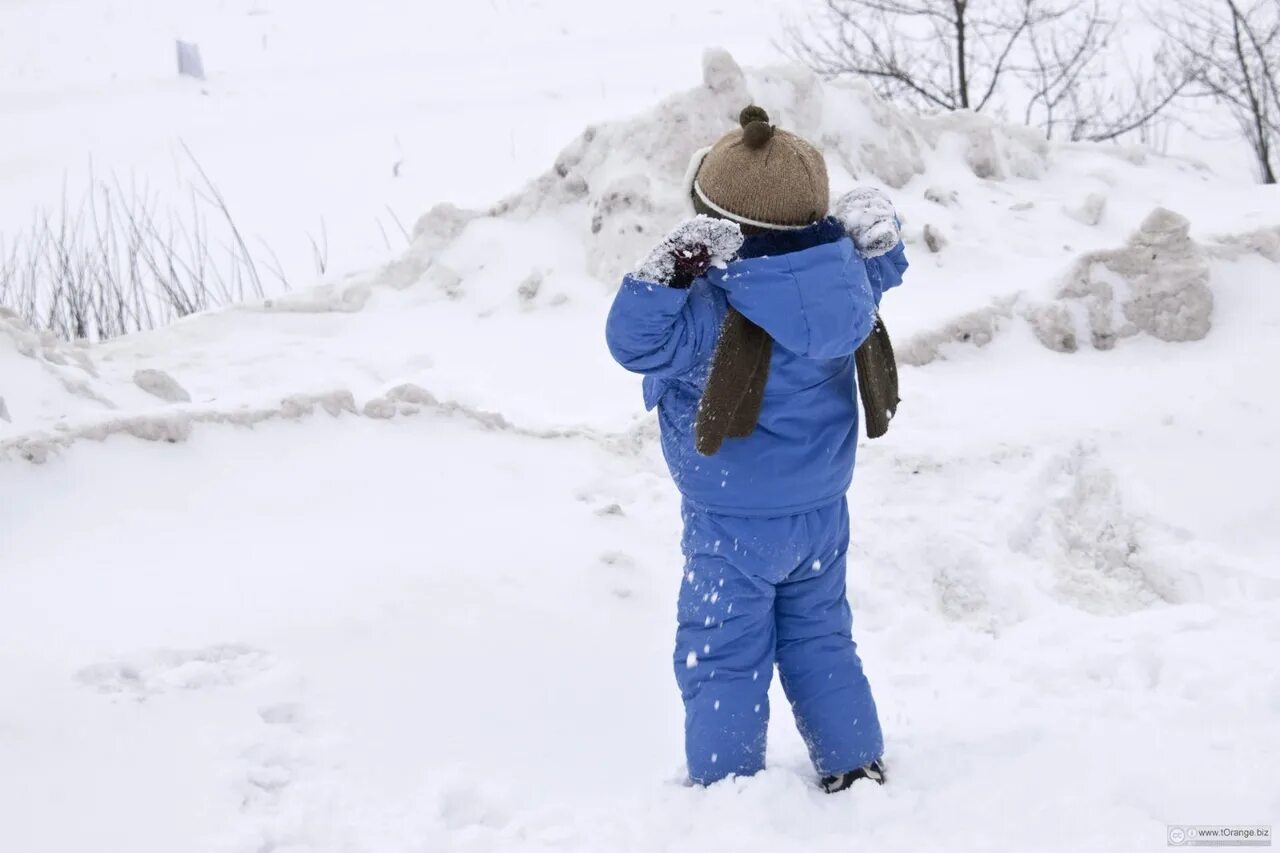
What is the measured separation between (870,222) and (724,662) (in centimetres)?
80

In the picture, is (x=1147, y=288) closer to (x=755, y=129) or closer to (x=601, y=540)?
(x=601, y=540)

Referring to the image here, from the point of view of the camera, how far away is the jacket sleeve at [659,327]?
2004 mm

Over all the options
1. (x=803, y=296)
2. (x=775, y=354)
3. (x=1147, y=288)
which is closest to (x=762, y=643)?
(x=775, y=354)

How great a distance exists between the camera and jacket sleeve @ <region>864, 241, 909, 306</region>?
2.28 metres

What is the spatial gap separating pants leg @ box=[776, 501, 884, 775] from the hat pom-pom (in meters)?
0.65

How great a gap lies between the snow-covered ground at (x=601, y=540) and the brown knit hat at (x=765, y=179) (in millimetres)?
972

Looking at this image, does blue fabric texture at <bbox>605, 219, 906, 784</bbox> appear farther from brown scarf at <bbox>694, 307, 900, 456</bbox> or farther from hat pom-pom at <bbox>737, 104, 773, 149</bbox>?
hat pom-pom at <bbox>737, 104, 773, 149</bbox>

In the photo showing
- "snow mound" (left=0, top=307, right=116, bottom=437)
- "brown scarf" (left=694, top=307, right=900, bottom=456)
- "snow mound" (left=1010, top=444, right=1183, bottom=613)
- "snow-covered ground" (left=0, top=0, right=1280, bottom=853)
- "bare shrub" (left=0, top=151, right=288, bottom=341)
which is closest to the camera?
"brown scarf" (left=694, top=307, right=900, bottom=456)

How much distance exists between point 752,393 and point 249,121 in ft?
35.1

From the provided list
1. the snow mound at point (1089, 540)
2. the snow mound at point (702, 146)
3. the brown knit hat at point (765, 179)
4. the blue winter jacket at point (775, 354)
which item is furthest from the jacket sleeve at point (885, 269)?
the snow mound at point (702, 146)

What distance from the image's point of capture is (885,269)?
7.55 ft

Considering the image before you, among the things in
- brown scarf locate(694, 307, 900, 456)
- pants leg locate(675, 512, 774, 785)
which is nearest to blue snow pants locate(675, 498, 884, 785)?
pants leg locate(675, 512, 774, 785)

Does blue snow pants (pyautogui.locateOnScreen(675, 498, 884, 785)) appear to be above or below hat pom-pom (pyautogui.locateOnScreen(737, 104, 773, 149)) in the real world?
below

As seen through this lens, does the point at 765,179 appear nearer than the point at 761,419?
Yes
